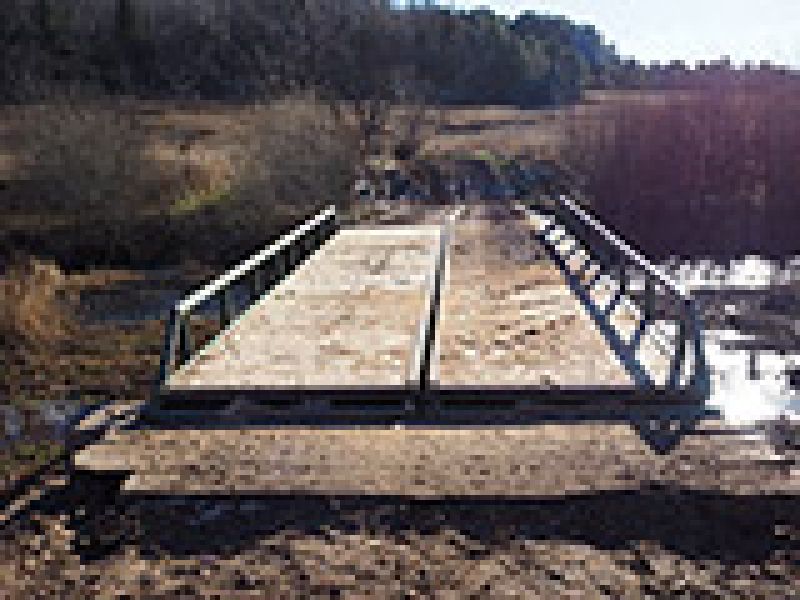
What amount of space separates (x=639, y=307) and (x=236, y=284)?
4410mm

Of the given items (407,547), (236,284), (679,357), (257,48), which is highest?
(257,48)

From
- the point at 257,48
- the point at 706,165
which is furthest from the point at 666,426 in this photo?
A: the point at 257,48

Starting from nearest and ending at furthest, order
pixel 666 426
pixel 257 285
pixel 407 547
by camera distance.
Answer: pixel 407 547
pixel 666 426
pixel 257 285

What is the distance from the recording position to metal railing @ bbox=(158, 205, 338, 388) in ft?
22.3

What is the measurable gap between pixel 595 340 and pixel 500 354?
2.61ft

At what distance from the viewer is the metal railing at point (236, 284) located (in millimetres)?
6785

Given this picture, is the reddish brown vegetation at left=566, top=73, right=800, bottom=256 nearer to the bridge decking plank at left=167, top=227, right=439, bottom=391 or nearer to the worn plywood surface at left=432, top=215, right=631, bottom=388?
the worn plywood surface at left=432, top=215, right=631, bottom=388

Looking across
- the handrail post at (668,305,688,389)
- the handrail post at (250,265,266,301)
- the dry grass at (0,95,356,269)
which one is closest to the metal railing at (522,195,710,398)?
the handrail post at (668,305,688,389)

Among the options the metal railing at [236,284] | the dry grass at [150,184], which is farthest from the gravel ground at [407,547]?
the dry grass at [150,184]

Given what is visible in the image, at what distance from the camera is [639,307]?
935 centimetres

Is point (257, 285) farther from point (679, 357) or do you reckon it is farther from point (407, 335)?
point (679, 357)

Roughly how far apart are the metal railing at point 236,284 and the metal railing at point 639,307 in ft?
9.42

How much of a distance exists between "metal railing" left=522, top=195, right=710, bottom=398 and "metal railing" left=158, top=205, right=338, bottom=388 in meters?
2.87

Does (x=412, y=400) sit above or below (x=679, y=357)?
below
